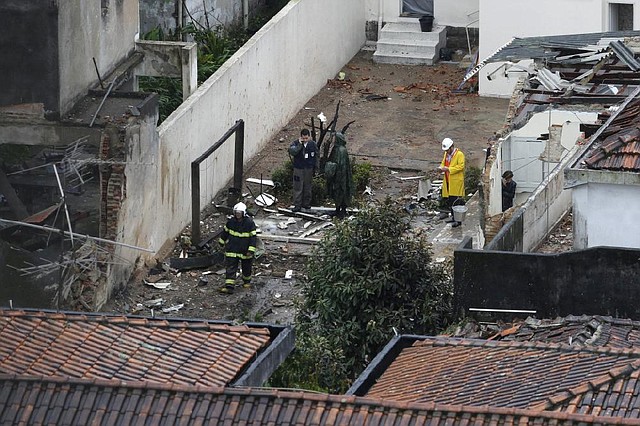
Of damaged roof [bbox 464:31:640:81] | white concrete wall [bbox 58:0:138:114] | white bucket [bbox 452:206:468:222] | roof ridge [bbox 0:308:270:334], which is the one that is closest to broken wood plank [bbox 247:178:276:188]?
white concrete wall [bbox 58:0:138:114]

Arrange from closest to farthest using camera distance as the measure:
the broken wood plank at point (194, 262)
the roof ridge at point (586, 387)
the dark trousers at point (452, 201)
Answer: the roof ridge at point (586, 387) < the broken wood plank at point (194, 262) < the dark trousers at point (452, 201)

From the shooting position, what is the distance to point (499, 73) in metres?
34.1

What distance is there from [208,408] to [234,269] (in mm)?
11458

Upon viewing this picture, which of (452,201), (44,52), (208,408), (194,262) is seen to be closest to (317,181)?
(452,201)

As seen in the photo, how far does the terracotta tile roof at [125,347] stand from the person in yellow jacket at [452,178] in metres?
11.0

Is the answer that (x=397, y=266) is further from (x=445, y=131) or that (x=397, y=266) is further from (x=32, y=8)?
(x=445, y=131)

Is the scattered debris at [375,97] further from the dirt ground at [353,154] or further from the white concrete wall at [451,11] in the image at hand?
the white concrete wall at [451,11]

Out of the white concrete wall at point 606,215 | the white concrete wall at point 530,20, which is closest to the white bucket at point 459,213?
the white concrete wall at point 606,215

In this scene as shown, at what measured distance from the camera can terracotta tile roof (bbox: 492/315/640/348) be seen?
1843 centimetres

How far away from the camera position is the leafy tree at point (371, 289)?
22.4 meters

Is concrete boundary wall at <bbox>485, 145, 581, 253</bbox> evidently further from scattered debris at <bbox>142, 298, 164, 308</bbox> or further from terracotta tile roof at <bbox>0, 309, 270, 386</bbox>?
scattered debris at <bbox>142, 298, 164, 308</bbox>

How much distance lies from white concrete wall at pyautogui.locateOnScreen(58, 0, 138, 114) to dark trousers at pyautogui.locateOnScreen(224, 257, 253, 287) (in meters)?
3.50

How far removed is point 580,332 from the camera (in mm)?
19000

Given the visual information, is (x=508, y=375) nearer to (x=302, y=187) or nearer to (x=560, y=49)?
(x=560, y=49)
